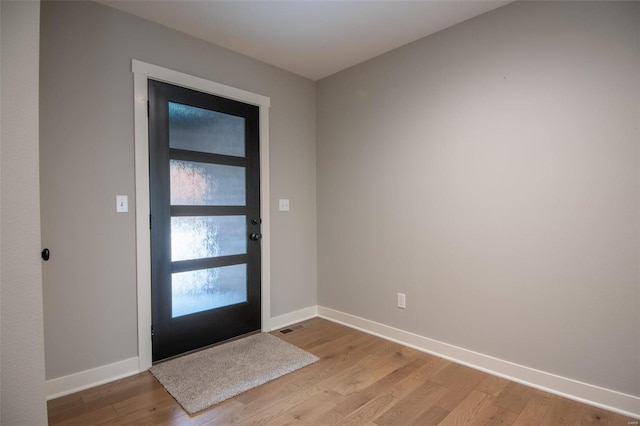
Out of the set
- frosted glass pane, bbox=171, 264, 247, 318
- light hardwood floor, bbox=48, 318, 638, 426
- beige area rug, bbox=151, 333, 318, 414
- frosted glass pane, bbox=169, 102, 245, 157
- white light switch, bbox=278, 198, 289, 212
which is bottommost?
light hardwood floor, bbox=48, 318, 638, 426

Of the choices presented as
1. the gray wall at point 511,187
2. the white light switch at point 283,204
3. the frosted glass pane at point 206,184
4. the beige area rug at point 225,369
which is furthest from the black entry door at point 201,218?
the gray wall at point 511,187

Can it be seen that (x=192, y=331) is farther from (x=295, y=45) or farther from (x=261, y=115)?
(x=295, y=45)

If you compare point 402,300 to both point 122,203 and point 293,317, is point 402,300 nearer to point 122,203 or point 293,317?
point 293,317

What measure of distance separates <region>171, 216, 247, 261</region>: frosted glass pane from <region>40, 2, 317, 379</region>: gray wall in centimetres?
33

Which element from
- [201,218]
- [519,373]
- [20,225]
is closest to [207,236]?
[201,218]

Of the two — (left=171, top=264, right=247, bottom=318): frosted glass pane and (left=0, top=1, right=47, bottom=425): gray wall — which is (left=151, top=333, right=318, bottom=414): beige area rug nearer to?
(left=171, top=264, right=247, bottom=318): frosted glass pane

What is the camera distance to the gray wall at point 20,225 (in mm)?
1207

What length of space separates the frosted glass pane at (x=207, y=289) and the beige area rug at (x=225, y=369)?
1.21ft

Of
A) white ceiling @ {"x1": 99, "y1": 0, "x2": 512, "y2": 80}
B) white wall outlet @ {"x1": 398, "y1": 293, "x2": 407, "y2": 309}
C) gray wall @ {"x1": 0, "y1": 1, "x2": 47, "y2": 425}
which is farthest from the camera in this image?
white wall outlet @ {"x1": 398, "y1": 293, "x2": 407, "y2": 309}

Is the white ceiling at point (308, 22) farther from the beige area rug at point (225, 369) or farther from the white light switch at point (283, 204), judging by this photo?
the beige area rug at point (225, 369)

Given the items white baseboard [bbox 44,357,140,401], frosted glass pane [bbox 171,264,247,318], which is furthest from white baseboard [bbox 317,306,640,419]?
white baseboard [bbox 44,357,140,401]

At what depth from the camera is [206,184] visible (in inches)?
108

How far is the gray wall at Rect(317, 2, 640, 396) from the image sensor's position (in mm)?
1882

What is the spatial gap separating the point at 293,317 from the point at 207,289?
1.06m
